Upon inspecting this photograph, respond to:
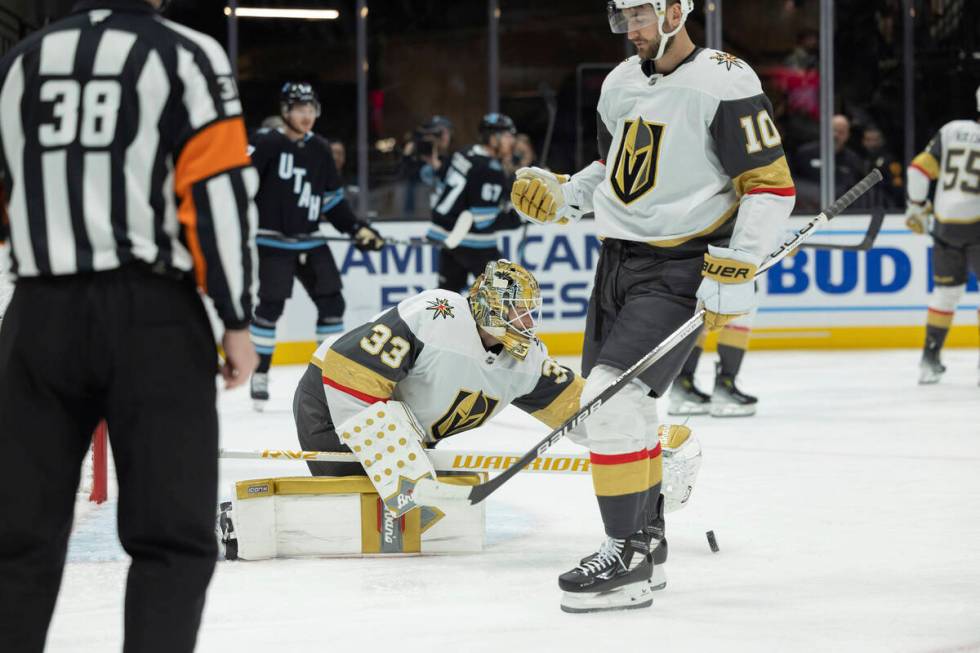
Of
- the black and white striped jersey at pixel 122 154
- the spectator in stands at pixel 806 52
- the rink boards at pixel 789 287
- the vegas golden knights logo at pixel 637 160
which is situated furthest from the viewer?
the spectator in stands at pixel 806 52

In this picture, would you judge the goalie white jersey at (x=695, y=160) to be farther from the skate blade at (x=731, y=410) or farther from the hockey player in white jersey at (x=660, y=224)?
the skate blade at (x=731, y=410)

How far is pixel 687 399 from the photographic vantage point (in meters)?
5.52

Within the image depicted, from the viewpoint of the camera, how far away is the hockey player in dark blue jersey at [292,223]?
18.2ft

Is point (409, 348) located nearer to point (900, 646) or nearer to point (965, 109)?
point (900, 646)

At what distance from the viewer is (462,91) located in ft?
28.3

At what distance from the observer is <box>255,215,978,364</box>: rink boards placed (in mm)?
7383

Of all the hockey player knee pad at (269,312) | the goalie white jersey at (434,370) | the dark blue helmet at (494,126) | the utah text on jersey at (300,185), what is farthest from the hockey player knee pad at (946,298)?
the goalie white jersey at (434,370)

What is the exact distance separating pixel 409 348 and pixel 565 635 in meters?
0.74

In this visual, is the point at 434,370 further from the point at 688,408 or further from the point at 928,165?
the point at 928,165

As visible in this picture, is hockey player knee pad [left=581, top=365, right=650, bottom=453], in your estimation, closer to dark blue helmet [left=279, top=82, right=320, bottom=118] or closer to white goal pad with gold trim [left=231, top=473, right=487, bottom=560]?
white goal pad with gold trim [left=231, top=473, right=487, bottom=560]

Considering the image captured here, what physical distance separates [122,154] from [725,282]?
4.16 feet

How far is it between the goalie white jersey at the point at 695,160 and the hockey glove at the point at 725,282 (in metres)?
0.03

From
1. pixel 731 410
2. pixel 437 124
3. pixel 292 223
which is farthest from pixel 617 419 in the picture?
pixel 437 124

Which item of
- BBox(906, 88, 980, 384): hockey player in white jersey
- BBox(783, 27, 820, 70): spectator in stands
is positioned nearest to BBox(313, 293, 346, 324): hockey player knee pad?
BBox(906, 88, 980, 384): hockey player in white jersey
